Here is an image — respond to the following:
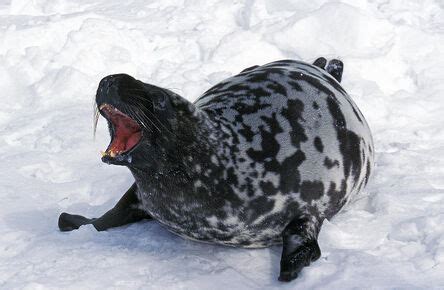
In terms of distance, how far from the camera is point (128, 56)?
5.12 metres

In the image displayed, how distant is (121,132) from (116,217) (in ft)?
1.94

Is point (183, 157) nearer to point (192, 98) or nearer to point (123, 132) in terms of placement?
point (123, 132)

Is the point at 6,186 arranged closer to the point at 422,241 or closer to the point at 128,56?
the point at 128,56

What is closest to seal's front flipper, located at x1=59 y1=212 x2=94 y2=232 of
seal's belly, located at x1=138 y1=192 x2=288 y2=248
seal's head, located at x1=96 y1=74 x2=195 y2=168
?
seal's belly, located at x1=138 y1=192 x2=288 y2=248

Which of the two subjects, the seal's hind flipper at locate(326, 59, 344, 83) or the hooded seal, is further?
the seal's hind flipper at locate(326, 59, 344, 83)

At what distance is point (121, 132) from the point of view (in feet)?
9.17

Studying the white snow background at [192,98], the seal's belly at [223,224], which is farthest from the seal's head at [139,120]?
the white snow background at [192,98]

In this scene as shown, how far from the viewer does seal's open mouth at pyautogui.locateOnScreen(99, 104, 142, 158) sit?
2719 millimetres

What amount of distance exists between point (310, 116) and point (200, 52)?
91.4 inches

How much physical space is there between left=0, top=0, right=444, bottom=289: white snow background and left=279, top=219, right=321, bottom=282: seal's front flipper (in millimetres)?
43

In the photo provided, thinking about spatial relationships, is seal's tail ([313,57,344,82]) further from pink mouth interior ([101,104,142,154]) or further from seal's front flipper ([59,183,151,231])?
pink mouth interior ([101,104,142,154])

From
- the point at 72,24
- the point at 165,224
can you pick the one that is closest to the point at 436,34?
the point at 72,24

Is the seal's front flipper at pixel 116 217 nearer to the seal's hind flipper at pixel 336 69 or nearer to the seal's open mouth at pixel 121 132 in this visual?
the seal's open mouth at pixel 121 132

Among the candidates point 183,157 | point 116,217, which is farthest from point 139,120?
point 116,217
